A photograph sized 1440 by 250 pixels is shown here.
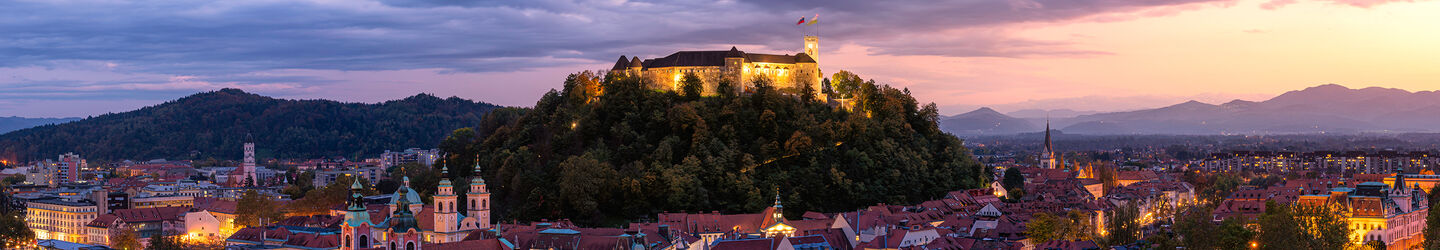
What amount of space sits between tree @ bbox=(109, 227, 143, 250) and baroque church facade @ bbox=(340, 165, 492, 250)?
17.2 m

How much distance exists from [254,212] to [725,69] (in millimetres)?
33569

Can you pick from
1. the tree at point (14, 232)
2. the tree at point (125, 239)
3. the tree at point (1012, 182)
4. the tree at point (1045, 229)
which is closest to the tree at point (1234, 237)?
the tree at point (1045, 229)

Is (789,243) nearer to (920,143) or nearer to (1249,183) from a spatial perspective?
(920,143)

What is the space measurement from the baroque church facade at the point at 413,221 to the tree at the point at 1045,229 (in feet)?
93.0

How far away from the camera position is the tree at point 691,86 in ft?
323

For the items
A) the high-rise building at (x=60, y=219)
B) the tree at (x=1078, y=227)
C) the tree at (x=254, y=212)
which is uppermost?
the tree at (x=1078, y=227)

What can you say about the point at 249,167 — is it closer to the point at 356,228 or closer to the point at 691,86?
the point at 691,86

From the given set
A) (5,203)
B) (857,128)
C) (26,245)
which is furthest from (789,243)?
(5,203)

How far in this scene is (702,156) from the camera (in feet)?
300

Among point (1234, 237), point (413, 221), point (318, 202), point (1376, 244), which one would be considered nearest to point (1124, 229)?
point (1234, 237)

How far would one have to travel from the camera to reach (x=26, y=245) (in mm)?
86812

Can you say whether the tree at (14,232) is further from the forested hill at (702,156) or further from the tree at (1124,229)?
the tree at (1124,229)

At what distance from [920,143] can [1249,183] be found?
51178 mm

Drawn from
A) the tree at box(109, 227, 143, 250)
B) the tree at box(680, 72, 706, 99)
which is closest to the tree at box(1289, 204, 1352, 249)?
the tree at box(680, 72, 706, 99)
